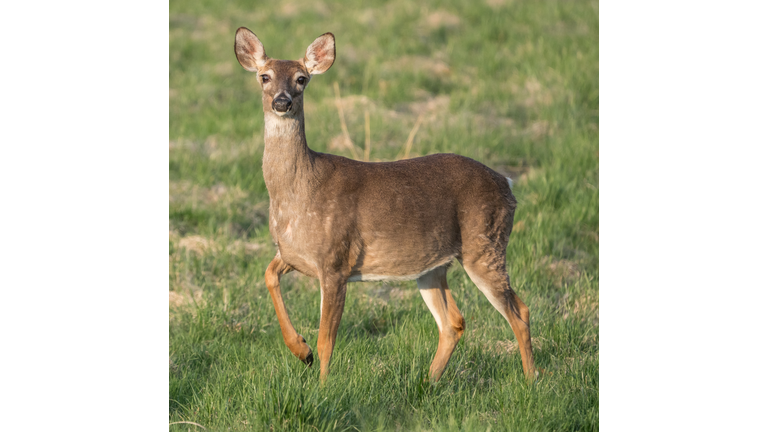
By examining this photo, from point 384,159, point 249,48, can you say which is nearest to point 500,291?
point 249,48

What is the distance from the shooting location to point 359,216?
5004 millimetres

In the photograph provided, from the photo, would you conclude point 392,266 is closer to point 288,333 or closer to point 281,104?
point 288,333

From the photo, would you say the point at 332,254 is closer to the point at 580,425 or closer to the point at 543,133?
the point at 580,425

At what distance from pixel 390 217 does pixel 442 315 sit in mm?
880

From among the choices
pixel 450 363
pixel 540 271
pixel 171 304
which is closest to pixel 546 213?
pixel 540 271

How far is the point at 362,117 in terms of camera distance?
1135 cm

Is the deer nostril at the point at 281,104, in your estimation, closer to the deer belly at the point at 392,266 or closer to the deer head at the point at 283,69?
the deer head at the point at 283,69

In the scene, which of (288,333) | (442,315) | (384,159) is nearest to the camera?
(288,333)

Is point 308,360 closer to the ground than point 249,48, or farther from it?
closer to the ground

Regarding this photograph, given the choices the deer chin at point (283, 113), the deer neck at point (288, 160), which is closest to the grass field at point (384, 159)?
the deer neck at point (288, 160)

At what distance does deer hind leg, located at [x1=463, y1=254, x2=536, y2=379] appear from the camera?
17.4ft

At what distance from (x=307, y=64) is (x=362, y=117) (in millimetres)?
6428

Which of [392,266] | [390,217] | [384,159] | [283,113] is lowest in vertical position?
[392,266]

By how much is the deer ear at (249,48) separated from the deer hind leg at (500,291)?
180 cm
